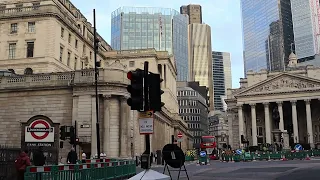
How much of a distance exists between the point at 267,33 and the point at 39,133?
167976mm

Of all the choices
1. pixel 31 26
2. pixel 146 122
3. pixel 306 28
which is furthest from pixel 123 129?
pixel 306 28

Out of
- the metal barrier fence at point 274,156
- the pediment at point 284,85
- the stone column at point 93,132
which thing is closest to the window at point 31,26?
the stone column at point 93,132

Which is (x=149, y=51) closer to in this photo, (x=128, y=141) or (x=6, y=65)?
(x=6, y=65)

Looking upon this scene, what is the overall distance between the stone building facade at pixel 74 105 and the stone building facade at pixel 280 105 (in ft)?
188

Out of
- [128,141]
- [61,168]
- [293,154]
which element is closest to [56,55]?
[128,141]

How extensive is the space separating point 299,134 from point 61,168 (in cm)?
8859

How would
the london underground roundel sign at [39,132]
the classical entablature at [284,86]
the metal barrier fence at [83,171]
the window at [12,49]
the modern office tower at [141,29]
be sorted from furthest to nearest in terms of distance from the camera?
the modern office tower at [141,29]
the classical entablature at [284,86]
the window at [12,49]
the london underground roundel sign at [39,132]
the metal barrier fence at [83,171]

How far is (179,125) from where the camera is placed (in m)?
84.1

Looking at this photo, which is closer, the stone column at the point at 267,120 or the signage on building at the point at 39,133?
the signage on building at the point at 39,133

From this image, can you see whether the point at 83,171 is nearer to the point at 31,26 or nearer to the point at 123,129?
the point at 123,129

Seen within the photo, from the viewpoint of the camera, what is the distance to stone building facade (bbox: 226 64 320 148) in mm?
88125

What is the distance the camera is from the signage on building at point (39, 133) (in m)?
15.7

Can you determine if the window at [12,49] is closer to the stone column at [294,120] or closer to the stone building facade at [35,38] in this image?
the stone building facade at [35,38]

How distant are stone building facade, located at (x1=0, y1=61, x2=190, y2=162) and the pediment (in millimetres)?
59755
